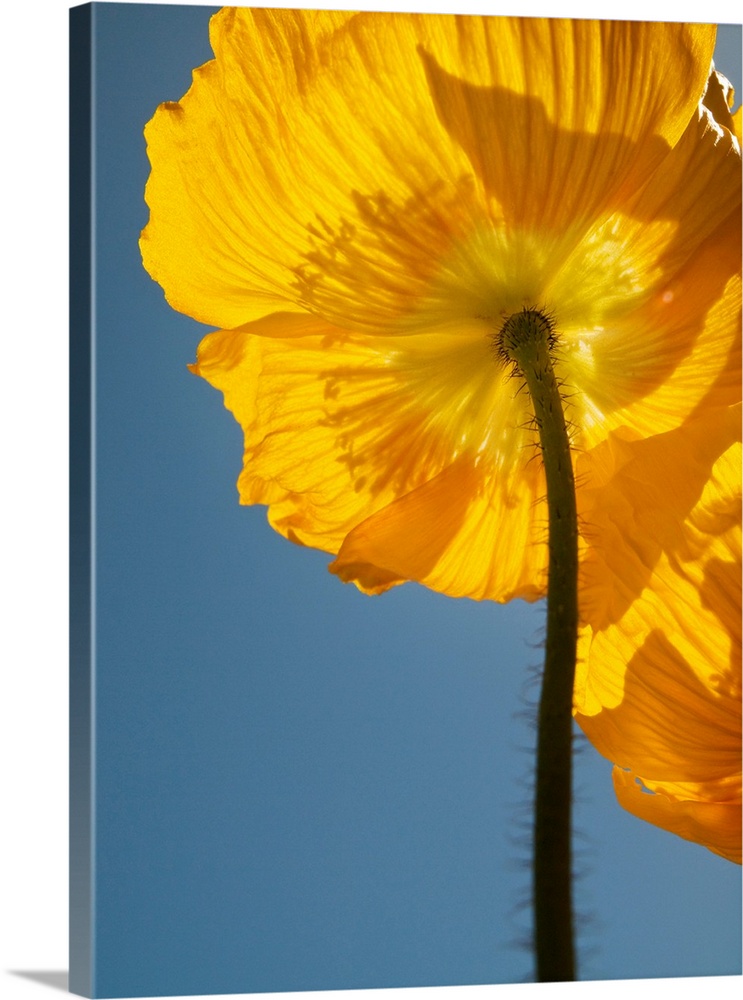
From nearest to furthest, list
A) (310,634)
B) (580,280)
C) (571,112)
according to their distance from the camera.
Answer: (571,112), (580,280), (310,634)

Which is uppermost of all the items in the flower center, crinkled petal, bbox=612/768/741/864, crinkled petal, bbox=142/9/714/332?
crinkled petal, bbox=142/9/714/332

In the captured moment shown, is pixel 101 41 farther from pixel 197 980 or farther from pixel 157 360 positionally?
pixel 197 980

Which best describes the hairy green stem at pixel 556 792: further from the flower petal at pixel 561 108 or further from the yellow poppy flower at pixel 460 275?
the flower petal at pixel 561 108

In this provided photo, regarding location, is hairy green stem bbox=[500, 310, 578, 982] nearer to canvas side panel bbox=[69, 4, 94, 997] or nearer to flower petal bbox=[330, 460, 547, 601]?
flower petal bbox=[330, 460, 547, 601]

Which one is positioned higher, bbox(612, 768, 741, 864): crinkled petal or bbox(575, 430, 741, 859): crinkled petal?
bbox(575, 430, 741, 859): crinkled petal

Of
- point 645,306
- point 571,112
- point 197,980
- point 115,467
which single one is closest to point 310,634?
point 115,467

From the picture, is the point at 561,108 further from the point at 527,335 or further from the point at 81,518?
the point at 81,518

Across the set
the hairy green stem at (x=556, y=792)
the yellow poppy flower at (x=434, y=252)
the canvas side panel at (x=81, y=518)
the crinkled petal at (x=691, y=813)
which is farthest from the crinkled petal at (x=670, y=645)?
the canvas side panel at (x=81, y=518)

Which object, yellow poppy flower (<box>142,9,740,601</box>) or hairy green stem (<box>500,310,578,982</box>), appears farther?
yellow poppy flower (<box>142,9,740,601</box>)

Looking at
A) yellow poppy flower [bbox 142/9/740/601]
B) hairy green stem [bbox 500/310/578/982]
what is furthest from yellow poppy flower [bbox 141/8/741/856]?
hairy green stem [bbox 500/310/578/982]
